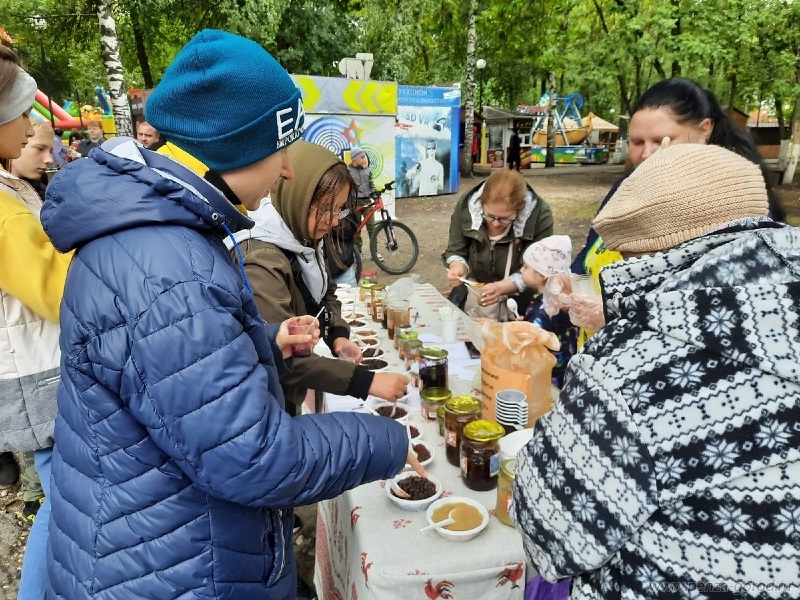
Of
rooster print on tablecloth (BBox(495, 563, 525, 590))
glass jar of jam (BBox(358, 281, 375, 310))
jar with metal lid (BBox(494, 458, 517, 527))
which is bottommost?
glass jar of jam (BBox(358, 281, 375, 310))

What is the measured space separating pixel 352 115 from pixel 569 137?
26.4 metres

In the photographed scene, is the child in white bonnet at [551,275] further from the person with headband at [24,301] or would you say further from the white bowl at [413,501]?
the person with headband at [24,301]

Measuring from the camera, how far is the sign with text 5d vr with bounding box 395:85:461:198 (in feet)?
44.5

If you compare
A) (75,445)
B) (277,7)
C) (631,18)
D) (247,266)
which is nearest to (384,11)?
(277,7)

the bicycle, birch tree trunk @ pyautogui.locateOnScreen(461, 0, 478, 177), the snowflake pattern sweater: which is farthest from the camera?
birch tree trunk @ pyautogui.locateOnScreen(461, 0, 478, 177)

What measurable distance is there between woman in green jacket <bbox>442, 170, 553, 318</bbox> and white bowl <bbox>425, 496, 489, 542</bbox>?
182 cm

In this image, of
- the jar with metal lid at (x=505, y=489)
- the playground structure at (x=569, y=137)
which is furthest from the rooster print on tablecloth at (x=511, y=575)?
the playground structure at (x=569, y=137)

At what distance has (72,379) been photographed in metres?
1.04

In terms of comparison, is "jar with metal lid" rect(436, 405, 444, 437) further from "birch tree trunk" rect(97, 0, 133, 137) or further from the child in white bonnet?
"birch tree trunk" rect(97, 0, 133, 137)

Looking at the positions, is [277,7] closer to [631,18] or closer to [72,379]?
[631,18]

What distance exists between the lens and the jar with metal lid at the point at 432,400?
2072 millimetres

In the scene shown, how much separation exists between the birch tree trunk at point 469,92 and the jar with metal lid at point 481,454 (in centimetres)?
1602

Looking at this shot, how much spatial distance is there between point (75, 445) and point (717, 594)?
4.07 feet

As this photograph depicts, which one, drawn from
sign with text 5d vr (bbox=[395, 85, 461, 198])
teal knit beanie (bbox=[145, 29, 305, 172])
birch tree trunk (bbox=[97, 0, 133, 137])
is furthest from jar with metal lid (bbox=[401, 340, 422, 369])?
sign with text 5d vr (bbox=[395, 85, 461, 198])
